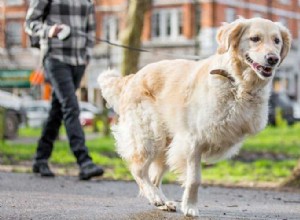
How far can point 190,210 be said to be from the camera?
5.69 metres

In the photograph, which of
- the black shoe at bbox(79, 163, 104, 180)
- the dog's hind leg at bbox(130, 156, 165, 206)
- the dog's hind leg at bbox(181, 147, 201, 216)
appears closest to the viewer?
the dog's hind leg at bbox(181, 147, 201, 216)

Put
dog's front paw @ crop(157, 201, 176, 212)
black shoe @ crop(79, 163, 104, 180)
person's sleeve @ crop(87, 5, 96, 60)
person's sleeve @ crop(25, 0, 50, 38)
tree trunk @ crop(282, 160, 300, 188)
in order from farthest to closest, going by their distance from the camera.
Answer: person's sleeve @ crop(87, 5, 96, 60), tree trunk @ crop(282, 160, 300, 188), person's sleeve @ crop(25, 0, 50, 38), black shoe @ crop(79, 163, 104, 180), dog's front paw @ crop(157, 201, 176, 212)

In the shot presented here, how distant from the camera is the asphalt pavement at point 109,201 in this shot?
565 cm

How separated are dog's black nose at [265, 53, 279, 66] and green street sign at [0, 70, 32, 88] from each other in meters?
12.1

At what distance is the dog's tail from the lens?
23.2ft

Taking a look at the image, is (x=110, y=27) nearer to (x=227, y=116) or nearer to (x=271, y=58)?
(x=227, y=116)

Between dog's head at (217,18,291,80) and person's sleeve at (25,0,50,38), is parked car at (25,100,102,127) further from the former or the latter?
dog's head at (217,18,291,80)

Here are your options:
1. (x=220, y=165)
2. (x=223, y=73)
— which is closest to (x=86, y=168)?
(x=223, y=73)

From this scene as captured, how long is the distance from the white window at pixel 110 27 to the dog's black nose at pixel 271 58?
45.1m

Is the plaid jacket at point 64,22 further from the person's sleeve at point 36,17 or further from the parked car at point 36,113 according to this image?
the parked car at point 36,113

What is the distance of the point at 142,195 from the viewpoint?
6500 millimetres

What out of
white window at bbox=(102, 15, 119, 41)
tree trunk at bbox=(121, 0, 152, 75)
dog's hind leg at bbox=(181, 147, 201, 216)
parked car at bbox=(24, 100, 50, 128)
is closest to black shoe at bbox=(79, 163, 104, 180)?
dog's hind leg at bbox=(181, 147, 201, 216)

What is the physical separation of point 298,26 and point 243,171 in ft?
157

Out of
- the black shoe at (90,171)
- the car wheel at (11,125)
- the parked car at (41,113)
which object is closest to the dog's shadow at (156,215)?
the black shoe at (90,171)
